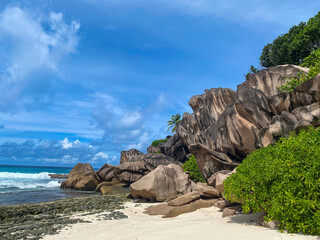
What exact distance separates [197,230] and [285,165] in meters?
3.47

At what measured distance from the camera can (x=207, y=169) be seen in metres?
19.8

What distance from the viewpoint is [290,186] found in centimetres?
654

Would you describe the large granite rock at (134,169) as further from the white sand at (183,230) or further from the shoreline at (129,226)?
the white sand at (183,230)

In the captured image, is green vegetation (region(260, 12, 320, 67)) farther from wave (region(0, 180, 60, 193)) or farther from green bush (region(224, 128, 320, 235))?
wave (region(0, 180, 60, 193))

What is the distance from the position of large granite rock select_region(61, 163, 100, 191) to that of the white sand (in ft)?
70.6

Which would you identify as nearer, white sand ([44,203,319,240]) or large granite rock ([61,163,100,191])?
white sand ([44,203,319,240])

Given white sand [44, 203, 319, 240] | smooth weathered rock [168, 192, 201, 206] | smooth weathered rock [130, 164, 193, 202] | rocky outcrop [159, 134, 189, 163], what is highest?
rocky outcrop [159, 134, 189, 163]

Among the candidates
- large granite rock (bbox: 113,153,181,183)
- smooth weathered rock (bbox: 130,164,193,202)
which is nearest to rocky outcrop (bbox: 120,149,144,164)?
large granite rock (bbox: 113,153,181,183)

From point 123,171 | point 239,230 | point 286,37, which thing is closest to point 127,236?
point 239,230

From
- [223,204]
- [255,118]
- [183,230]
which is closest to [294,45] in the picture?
[255,118]

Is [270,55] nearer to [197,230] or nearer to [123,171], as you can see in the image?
[123,171]

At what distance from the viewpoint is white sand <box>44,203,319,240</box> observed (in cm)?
655

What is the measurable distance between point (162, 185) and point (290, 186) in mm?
12351

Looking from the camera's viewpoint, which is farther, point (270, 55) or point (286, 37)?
A: point (270, 55)
